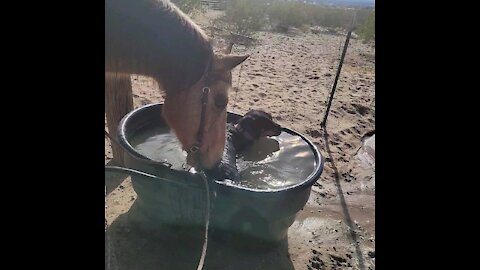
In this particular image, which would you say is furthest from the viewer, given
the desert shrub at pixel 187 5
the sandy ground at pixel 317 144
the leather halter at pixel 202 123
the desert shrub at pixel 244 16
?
the desert shrub at pixel 244 16

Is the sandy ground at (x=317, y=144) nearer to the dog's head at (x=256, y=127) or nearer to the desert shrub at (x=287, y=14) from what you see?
the dog's head at (x=256, y=127)

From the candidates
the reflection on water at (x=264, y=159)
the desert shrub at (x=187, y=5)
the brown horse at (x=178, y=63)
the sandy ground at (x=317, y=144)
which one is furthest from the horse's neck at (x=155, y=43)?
the desert shrub at (x=187, y=5)

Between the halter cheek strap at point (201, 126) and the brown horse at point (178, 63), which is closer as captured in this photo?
the brown horse at point (178, 63)

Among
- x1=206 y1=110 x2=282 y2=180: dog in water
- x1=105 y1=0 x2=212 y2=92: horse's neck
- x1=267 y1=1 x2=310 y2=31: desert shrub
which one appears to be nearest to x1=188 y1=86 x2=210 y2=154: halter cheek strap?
x1=105 y1=0 x2=212 y2=92: horse's neck

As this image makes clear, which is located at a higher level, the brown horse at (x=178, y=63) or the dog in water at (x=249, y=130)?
the brown horse at (x=178, y=63)

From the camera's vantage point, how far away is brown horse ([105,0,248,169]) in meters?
2.09

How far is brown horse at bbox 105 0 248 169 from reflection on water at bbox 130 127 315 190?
57cm

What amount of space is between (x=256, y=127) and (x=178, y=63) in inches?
64.3

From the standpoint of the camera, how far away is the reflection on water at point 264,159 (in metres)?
3.22

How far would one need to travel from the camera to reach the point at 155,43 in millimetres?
2219

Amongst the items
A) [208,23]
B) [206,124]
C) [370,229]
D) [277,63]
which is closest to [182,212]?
[206,124]

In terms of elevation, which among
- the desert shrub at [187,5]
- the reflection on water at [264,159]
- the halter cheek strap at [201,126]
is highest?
the desert shrub at [187,5]
